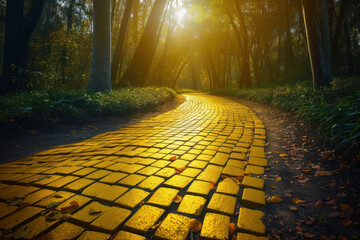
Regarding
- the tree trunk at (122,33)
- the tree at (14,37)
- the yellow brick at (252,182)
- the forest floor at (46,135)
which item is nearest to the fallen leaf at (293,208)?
the yellow brick at (252,182)

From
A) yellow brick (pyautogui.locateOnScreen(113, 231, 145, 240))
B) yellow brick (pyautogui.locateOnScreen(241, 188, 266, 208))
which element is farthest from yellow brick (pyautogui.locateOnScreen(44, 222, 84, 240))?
yellow brick (pyautogui.locateOnScreen(241, 188, 266, 208))

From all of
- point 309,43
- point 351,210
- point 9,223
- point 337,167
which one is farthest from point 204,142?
point 309,43

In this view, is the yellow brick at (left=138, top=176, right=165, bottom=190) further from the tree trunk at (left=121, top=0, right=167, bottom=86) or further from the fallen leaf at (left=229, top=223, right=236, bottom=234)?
the tree trunk at (left=121, top=0, right=167, bottom=86)

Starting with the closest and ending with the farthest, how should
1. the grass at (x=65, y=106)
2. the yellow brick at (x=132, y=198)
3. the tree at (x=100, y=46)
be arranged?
the yellow brick at (x=132, y=198) < the grass at (x=65, y=106) < the tree at (x=100, y=46)

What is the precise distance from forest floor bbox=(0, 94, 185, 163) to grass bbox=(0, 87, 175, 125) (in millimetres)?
224

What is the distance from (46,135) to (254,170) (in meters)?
3.96

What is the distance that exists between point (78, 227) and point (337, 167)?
2490 mm

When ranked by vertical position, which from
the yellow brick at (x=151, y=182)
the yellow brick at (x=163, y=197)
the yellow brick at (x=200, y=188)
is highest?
the yellow brick at (x=151, y=182)

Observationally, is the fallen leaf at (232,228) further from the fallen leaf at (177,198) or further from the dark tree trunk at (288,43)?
the dark tree trunk at (288,43)

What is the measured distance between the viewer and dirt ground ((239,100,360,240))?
3.85 ft

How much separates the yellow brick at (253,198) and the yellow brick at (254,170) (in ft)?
1.23

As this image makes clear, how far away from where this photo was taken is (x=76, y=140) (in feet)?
11.4

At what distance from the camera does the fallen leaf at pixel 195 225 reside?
119cm

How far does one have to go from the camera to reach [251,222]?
4.10 feet
